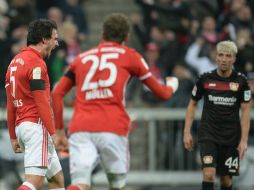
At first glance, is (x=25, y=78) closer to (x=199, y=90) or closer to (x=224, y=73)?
(x=199, y=90)

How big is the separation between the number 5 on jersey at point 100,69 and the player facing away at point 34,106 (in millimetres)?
1334

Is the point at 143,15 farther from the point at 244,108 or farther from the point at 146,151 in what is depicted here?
the point at 244,108

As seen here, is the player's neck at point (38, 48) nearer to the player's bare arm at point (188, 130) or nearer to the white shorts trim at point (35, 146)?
the white shorts trim at point (35, 146)

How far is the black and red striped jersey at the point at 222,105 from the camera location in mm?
11484

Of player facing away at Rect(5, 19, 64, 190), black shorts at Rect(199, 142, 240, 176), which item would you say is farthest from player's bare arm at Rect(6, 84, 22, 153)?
black shorts at Rect(199, 142, 240, 176)

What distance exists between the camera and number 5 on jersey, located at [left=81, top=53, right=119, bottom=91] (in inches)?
438

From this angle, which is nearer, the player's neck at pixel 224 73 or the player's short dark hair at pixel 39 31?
the player's short dark hair at pixel 39 31

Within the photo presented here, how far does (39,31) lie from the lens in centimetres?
980

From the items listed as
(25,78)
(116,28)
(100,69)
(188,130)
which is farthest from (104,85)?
(25,78)

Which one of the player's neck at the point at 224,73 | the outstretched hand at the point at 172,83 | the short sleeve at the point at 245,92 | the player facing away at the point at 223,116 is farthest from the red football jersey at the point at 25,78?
the short sleeve at the point at 245,92

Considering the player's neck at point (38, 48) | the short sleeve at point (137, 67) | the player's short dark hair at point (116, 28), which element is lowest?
→ the short sleeve at point (137, 67)

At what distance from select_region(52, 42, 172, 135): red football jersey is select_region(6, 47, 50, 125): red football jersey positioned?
1494mm

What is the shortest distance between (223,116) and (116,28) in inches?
67.3

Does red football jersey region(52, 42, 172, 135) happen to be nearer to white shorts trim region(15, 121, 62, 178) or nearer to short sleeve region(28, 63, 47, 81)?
white shorts trim region(15, 121, 62, 178)
